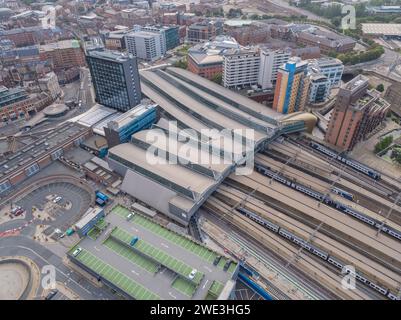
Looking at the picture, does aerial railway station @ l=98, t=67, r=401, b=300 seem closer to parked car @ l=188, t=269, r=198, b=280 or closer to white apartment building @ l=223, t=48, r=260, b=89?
parked car @ l=188, t=269, r=198, b=280

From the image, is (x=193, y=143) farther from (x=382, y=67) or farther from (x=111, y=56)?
(x=382, y=67)

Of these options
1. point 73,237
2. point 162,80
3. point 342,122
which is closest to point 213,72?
point 162,80

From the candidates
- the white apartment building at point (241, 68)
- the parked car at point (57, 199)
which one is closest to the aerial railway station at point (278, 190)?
the parked car at point (57, 199)

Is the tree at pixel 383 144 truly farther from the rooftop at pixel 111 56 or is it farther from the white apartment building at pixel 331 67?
the rooftop at pixel 111 56

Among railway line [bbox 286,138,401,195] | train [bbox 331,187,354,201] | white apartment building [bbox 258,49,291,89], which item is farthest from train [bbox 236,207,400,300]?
white apartment building [bbox 258,49,291,89]

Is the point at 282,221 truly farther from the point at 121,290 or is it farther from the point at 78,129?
the point at 78,129

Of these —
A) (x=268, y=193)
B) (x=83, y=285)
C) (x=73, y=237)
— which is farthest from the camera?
(x=268, y=193)
